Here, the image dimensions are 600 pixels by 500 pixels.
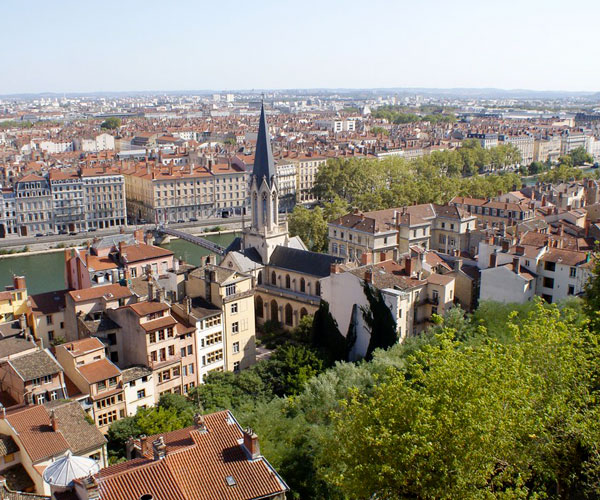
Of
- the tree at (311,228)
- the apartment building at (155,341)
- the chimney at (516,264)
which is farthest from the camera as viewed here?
the tree at (311,228)

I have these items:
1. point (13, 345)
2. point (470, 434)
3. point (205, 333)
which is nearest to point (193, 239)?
point (205, 333)

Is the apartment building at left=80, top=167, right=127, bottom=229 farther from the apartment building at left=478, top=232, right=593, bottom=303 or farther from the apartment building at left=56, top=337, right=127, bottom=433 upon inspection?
the apartment building at left=478, top=232, right=593, bottom=303

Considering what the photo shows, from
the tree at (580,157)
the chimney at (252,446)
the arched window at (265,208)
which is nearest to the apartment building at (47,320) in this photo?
the arched window at (265,208)

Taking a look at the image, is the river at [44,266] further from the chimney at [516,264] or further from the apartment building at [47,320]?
the chimney at [516,264]

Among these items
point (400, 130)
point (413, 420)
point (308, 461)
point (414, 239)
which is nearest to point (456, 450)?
point (413, 420)

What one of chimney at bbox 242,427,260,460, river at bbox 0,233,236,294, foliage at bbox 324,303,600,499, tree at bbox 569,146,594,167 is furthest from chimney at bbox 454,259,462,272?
tree at bbox 569,146,594,167

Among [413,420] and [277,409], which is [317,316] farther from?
[413,420]
